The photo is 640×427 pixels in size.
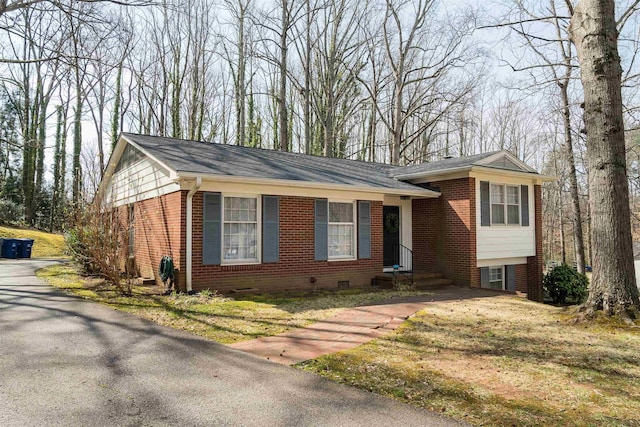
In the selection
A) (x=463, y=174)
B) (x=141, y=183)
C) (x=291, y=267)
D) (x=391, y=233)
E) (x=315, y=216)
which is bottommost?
(x=291, y=267)

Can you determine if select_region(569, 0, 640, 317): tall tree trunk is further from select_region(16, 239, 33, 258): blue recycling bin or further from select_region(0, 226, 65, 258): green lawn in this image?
select_region(0, 226, 65, 258): green lawn

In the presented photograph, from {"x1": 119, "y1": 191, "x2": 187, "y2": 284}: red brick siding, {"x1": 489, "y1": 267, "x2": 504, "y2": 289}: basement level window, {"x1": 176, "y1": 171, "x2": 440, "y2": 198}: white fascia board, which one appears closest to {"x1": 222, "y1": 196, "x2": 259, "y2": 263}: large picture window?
{"x1": 176, "y1": 171, "x2": 440, "y2": 198}: white fascia board

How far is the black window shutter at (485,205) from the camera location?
42.9 ft

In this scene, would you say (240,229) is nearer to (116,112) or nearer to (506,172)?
(506,172)

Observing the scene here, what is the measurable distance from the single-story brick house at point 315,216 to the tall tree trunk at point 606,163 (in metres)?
4.82

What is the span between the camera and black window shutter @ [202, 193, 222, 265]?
996 centimetres

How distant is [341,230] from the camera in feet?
40.4

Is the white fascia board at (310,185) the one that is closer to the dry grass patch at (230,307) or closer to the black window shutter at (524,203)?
the dry grass patch at (230,307)

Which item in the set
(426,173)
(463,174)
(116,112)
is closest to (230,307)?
(426,173)

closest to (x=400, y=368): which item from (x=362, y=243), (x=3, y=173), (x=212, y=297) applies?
(x=212, y=297)

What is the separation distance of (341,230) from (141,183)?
6.06m

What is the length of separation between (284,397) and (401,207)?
35.3 feet

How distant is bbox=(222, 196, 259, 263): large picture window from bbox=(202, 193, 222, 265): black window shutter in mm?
265

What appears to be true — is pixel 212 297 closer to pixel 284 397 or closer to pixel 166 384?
pixel 166 384
